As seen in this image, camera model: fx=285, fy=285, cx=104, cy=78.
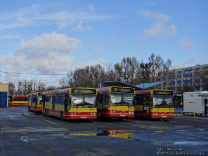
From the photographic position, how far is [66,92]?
80.5 ft

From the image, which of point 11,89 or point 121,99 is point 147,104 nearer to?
point 121,99

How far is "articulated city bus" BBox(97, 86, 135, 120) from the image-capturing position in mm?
24547

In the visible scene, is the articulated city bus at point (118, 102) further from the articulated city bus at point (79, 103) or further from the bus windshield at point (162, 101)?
the bus windshield at point (162, 101)

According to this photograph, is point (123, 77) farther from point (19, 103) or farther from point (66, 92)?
point (66, 92)

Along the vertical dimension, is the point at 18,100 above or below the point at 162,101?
above

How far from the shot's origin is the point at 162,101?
2672cm

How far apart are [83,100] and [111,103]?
2.55 meters

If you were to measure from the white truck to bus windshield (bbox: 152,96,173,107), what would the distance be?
31.7 ft

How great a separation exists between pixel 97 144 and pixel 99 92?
15.6 m

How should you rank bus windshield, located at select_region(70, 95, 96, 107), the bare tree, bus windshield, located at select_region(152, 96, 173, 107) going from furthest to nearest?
the bare tree
bus windshield, located at select_region(152, 96, 173, 107)
bus windshield, located at select_region(70, 95, 96, 107)

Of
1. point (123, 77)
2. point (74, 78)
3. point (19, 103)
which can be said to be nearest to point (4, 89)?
point (19, 103)

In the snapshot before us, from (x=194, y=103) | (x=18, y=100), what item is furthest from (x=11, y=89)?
(x=194, y=103)

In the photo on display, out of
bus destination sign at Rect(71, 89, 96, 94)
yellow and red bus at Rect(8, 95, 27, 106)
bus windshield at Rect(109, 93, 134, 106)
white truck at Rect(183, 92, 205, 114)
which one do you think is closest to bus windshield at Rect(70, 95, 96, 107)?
bus destination sign at Rect(71, 89, 96, 94)

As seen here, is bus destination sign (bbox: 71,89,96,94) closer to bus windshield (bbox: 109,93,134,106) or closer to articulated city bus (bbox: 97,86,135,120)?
articulated city bus (bbox: 97,86,135,120)
